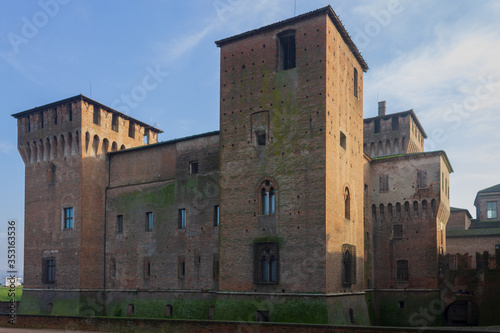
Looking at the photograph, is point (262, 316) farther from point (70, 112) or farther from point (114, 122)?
point (70, 112)

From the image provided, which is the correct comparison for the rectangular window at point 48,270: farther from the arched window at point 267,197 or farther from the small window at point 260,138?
the small window at point 260,138

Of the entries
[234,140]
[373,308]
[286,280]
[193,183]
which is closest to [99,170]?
[193,183]

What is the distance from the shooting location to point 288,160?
76.6ft

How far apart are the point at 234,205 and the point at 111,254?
11.0 meters

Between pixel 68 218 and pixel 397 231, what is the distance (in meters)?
20.7

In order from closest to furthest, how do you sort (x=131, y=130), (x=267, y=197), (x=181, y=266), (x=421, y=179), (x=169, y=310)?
(x=267, y=197), (x=169, y=310), (x=181, y=266), (x=421, y=179), (x=131, y=130)

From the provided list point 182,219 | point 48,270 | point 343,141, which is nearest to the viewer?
point 343,141

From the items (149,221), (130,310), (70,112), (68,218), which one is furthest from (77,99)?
(130,310)

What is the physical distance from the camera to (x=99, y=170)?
106 ft

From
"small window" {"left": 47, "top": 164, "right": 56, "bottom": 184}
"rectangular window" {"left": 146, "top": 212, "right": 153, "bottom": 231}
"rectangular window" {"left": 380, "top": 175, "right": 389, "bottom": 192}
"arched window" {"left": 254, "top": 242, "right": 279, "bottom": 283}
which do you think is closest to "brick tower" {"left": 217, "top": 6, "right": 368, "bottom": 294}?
"arched window" {"left": 254, "top": 242, "right": 279, "bottom": 283}

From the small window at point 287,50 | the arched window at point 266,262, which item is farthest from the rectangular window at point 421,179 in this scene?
the arched window at point 266,262

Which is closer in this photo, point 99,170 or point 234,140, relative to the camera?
point 234,140

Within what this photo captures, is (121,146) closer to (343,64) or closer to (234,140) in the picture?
(234,140)

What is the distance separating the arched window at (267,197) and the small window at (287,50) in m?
5.81
